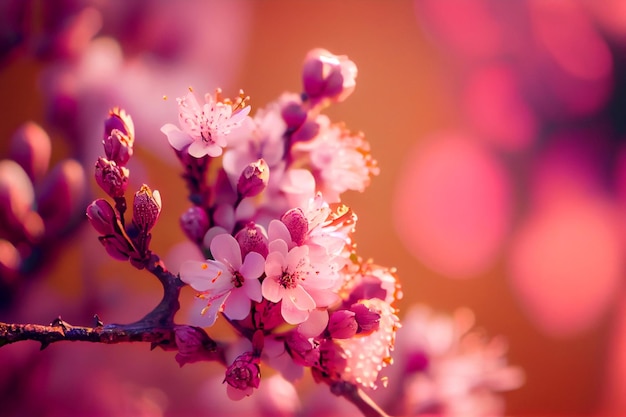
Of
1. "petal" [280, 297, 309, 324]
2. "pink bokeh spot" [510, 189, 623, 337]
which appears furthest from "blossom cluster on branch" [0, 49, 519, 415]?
"pink bokeh spot" [510, 189, 623, 337]

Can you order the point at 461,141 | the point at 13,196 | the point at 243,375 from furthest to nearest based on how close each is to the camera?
the point at 461,141, the point at 13,196, the point at 243,375

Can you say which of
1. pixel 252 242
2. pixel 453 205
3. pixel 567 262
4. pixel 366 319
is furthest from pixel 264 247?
pixel 567 262

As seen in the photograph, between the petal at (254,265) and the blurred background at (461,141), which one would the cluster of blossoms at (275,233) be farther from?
the blurred background at (461,141)

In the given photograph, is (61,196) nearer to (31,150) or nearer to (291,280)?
(31,150)

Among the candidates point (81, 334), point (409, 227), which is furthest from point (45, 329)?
point (409, 227)

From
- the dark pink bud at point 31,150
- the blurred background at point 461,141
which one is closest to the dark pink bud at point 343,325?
the blurred background at point 461,141
